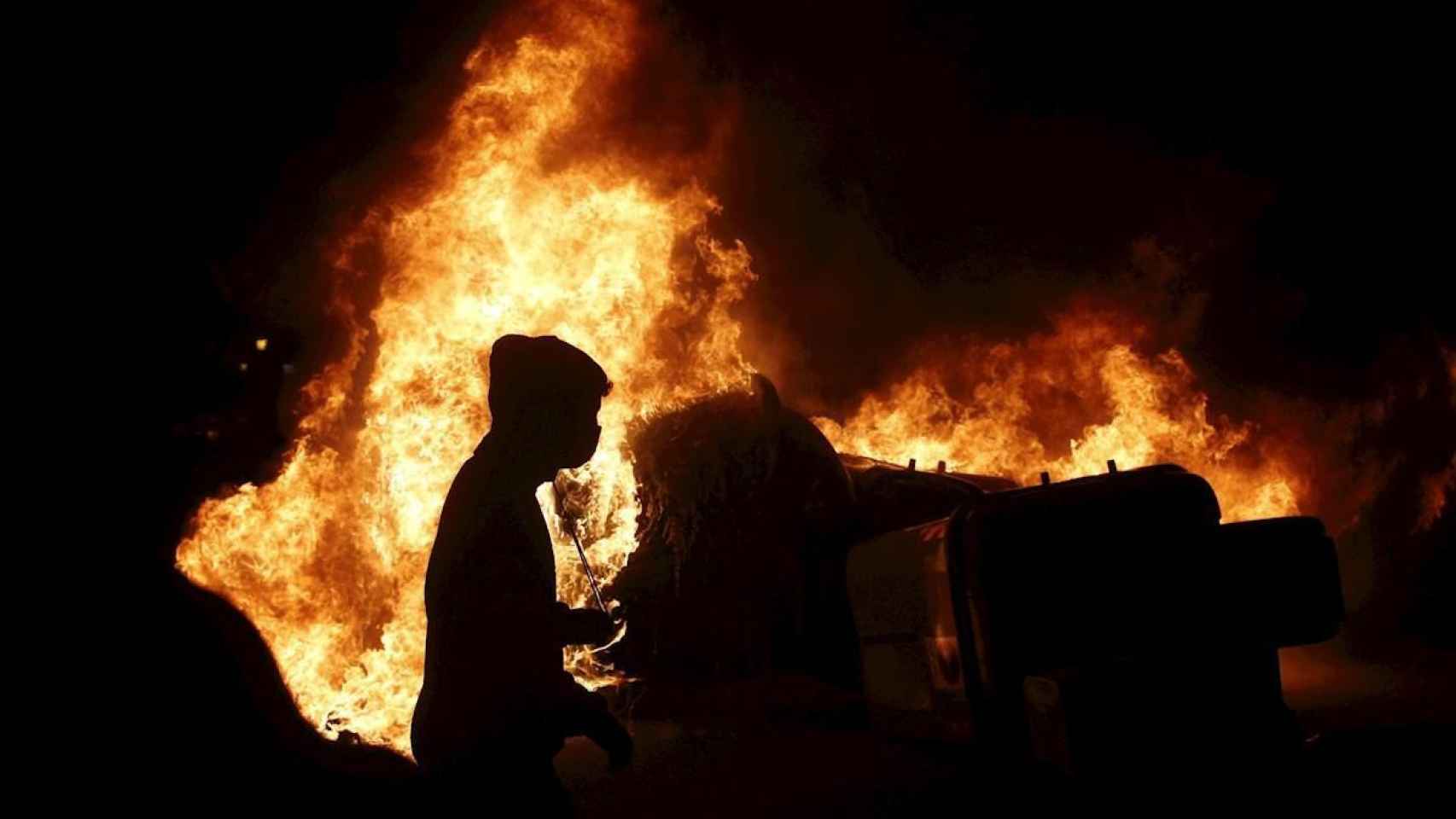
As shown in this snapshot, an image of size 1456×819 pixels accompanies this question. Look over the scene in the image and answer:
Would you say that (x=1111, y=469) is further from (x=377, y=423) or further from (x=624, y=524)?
(x=377, y=423)

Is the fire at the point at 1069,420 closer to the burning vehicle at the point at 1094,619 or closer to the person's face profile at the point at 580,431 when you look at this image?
the burning vehicle at the point at 1094,619

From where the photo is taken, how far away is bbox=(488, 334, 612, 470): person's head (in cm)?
344

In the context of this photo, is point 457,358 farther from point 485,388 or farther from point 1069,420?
point 1069,420

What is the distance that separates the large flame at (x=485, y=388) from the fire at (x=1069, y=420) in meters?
0.04

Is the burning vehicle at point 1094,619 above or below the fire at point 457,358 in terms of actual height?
below

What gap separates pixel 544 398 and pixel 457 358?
735 cm

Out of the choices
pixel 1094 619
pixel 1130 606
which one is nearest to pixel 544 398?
pixel 1094 619

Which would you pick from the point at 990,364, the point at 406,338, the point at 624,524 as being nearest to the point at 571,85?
the point at 406,338

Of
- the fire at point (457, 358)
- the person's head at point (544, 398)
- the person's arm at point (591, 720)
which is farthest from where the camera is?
the fire at point (457, 358)

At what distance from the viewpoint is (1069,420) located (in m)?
14.8

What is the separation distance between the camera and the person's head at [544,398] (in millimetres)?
3438

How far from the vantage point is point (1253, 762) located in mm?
4648

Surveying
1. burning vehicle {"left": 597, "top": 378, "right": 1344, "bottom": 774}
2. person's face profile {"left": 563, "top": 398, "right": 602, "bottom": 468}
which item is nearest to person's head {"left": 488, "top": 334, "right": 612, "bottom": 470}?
person's face profile {"left": 563, "top": 398, "right": 602, "bottom": 468}

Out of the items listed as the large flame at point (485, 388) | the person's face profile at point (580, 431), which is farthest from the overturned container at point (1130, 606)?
the large flame at point (485, 388)
